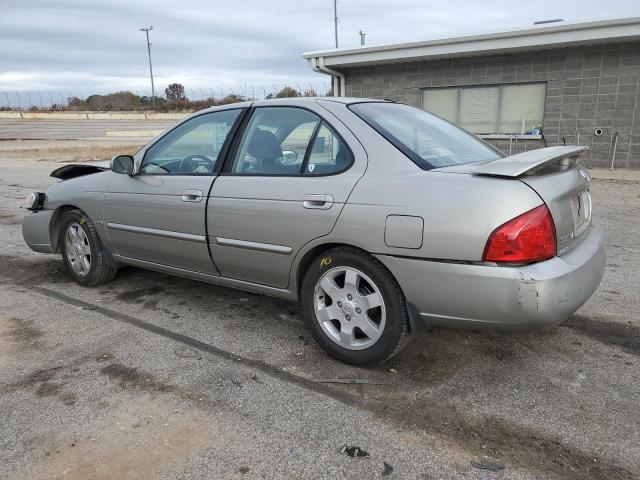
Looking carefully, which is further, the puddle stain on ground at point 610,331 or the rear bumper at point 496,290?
the puddle stain on ground at point 610,331

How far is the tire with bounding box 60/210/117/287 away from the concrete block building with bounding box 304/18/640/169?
34.9ft

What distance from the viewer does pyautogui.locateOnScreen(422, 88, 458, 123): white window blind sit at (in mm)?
14125

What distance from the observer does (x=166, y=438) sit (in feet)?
8.44

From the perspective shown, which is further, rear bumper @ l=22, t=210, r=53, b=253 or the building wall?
the building wall

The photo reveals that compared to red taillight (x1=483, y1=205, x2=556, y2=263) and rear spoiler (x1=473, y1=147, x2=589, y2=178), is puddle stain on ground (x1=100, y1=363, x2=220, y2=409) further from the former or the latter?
rear spoiler (x1=473, y1=147, x2=589, y2=178)

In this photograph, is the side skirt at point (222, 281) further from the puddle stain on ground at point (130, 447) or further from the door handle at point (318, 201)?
the puddle stain on ground at point (130, 447)

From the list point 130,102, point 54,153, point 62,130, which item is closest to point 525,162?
point 54,153

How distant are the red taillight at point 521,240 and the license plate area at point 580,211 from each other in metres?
0.45

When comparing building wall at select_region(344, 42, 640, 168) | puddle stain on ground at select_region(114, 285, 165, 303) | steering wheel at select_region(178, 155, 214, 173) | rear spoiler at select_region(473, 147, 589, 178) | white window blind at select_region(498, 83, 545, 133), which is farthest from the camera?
white window blind at select_region(498, 83, 545, 133)

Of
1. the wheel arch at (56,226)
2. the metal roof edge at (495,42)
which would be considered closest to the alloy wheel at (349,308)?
the wheel arch at (56,226)

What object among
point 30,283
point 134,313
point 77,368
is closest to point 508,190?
point 77,368

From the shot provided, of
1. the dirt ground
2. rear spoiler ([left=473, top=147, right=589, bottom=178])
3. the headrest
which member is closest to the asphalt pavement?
the dirt ground

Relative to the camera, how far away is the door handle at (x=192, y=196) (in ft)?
12.4

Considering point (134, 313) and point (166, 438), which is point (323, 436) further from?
point (134, 313)
